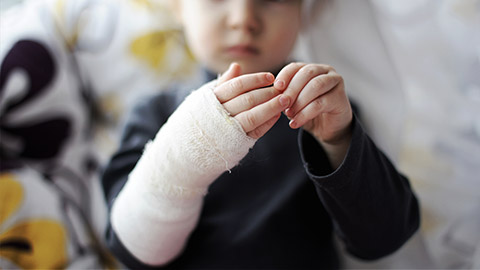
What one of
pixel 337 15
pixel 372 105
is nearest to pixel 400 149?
pixel 372 105

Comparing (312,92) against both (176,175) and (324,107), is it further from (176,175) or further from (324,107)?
(176,175)

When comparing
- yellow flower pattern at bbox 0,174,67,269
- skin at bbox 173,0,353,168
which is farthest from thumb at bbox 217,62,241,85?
yellow flower pattern at bbox 0,174,67,269

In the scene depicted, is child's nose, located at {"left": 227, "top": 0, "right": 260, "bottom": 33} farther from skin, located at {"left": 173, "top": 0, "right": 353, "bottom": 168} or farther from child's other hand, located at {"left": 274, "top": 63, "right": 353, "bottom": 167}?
child's other hand, located at {"left": 274, "top": 63, "right": 353, "bottom": 167}

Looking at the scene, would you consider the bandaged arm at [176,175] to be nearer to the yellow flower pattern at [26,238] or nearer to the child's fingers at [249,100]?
the child's fingers at [249,100]

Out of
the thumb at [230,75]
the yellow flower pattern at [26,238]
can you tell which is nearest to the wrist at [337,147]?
the thumb at [230,75]

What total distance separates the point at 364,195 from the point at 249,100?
16cm

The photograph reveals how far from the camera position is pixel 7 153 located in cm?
57

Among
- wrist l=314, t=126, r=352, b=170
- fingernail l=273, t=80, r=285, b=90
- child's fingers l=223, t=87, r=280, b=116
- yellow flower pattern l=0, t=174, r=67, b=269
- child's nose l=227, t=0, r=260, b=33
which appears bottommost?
yellow flower pattern l=0, t=174, r=67, b=269

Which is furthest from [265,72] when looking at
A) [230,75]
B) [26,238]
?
[26,238]

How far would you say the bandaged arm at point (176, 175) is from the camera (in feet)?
A: 1.12

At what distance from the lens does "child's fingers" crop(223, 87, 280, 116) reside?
34 centimetres

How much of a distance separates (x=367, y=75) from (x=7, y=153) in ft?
1.66

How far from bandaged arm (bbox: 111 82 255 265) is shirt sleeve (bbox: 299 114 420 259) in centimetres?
9

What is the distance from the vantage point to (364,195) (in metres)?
0.40
